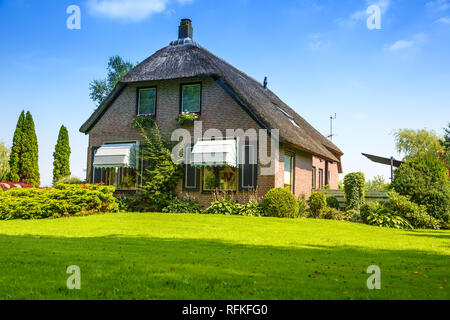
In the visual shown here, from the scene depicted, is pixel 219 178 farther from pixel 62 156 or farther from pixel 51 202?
pixel 62 156

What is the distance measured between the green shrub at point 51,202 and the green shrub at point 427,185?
12.2 meters

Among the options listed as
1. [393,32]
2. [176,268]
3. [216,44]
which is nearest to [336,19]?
[393,32]

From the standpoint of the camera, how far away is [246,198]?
54.8 feet

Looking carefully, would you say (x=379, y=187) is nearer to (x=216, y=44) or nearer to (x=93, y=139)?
(x=216, y=44)

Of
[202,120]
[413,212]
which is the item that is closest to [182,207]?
[202,120]

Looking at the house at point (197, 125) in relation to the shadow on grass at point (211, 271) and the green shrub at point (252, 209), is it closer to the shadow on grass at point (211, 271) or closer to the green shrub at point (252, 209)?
the green shrub at point (252, 209)

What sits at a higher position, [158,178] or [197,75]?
[197,75]

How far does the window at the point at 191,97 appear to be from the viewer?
18.5m

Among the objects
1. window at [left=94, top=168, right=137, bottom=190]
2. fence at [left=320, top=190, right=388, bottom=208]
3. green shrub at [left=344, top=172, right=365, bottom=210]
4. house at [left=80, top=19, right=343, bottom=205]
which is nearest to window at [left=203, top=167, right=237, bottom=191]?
house at [left=80, top=19, right=343, bottom=205]

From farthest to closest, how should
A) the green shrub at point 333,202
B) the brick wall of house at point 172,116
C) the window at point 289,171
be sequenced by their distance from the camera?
the green shrub at point 333,202
the window at point 289,171
the brick wall of house at point 172,116

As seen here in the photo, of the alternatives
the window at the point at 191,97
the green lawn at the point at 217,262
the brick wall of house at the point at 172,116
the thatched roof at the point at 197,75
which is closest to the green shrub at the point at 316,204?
the thatched roof at the point at 197,75

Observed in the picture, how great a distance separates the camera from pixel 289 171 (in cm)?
1869

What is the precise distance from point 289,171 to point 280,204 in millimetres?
3677
